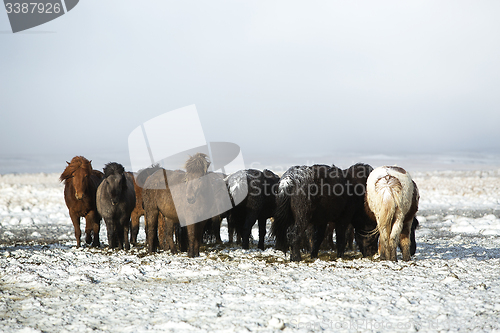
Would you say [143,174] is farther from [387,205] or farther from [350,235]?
[387,205]

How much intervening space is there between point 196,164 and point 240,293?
352 cm

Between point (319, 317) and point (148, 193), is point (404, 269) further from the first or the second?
point (148, 193)

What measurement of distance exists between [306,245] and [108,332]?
5.27 metres

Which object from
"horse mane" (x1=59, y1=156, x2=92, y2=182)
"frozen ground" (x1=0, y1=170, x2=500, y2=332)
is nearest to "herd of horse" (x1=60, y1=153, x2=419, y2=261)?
"horse mane" (x1=59, y1=156, x2=92, y2=182)

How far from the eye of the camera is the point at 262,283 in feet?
18.3

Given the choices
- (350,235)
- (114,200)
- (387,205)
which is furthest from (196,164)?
(350,235)

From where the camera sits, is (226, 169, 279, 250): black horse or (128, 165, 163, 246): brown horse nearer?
(226, 169, 279, 250): black horse

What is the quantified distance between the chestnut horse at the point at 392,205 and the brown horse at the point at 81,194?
6466 millimetres

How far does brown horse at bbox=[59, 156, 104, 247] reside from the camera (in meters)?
9.49

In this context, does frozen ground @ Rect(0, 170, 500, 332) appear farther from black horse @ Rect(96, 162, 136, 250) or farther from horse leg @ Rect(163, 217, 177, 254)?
black horse @ Rect(96, 162, 136, 250)

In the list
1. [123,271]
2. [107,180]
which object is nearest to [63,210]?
[107,180]

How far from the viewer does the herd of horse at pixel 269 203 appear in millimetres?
7305

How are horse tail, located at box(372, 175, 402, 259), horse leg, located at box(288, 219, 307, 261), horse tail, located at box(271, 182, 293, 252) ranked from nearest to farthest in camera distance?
1. horse tail, located at box(372, 175, 402, 259)
2. horse leg, located at box(288, 219, 307, 261)
3. horse tail, located at box(271, 182, 293, 252)

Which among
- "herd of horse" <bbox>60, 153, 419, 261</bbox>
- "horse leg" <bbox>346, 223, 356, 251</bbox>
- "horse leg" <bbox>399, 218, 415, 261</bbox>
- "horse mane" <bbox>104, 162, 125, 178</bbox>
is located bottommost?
"horse leg" <bbox>346, 223, 356, 251</bbox>
